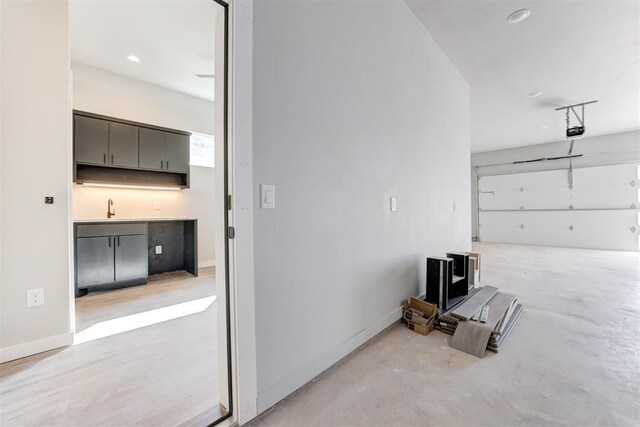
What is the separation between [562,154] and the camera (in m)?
7.30

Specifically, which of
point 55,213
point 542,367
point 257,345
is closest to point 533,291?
point 542,367

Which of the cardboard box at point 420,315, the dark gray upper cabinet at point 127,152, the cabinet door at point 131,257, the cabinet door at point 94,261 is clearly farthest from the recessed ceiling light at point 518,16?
the cabinet door at point 94,261

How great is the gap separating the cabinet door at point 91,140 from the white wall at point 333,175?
3376mm

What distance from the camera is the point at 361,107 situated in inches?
78.7

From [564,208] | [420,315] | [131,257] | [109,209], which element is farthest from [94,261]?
[564,208]

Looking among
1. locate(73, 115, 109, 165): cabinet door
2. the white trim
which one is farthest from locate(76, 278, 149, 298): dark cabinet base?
the white trim

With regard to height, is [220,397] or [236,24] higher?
[236,24]

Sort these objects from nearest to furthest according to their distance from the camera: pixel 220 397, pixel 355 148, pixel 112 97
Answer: pixel 220 397
pixel 355 148
pixel 112 97

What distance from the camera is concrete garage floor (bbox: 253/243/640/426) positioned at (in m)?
1.31

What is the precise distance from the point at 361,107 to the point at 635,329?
2901mm

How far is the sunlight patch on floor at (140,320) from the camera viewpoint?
2.21 meters

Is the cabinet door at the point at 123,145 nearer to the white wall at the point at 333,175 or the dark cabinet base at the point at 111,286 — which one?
the dark cabinet base at the point at 111,286

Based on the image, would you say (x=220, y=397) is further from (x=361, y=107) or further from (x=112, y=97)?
(x=112, y=97)

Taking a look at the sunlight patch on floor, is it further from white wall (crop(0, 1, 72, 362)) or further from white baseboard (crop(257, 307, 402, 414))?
white baseboard (crop(257, 307, 402, 414))
